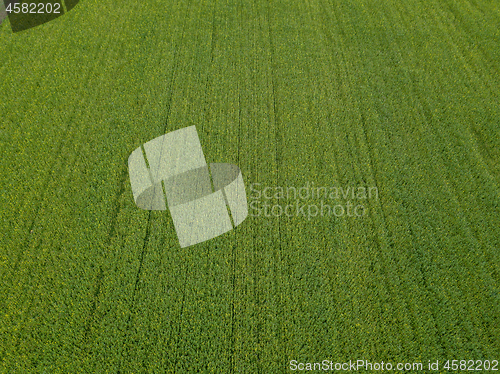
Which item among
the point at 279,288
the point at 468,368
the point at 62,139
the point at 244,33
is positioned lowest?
the point at 468,368

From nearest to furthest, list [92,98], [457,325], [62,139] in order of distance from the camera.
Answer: [457,325] < [62,139] < [92,98]

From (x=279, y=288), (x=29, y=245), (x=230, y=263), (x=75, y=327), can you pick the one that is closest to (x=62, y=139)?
(x=29, y=245)

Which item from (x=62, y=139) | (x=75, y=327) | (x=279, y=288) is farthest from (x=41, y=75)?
(x=279, y=288)

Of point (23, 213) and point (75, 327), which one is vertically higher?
point (23, 213)

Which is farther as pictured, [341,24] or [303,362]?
[341,24]

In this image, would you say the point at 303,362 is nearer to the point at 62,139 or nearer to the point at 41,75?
the point at 62,139

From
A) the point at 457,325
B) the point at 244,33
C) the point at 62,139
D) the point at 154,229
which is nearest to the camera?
the point at 457,325
